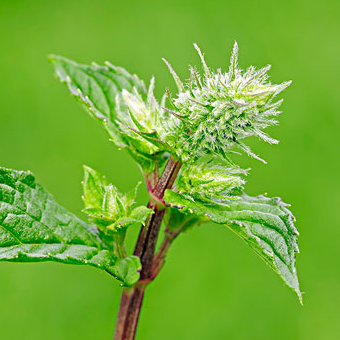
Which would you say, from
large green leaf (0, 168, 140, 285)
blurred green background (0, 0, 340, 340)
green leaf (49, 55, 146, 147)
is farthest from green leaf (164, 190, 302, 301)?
blurred green background (0, 0, 340, 340)

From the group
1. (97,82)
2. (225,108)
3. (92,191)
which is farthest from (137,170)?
(225,108)

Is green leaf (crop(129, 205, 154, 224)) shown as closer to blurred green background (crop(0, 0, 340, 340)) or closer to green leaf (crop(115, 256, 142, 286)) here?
green leaf (crop(115, 256, 142, 286))

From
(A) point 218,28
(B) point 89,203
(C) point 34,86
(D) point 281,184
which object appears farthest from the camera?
(A) point 218,28

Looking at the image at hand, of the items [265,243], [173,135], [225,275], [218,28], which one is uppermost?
[218,28]

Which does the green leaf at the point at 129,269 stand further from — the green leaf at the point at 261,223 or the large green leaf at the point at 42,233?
the green leaf at the point at 261,223

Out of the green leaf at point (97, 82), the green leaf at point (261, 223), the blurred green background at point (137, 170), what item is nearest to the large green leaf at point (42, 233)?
the green leaf at point (261, 223)

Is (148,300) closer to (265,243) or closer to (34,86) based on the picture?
(34,86)

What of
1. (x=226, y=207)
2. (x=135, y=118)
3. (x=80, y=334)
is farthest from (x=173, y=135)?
(x=80, y=334)
